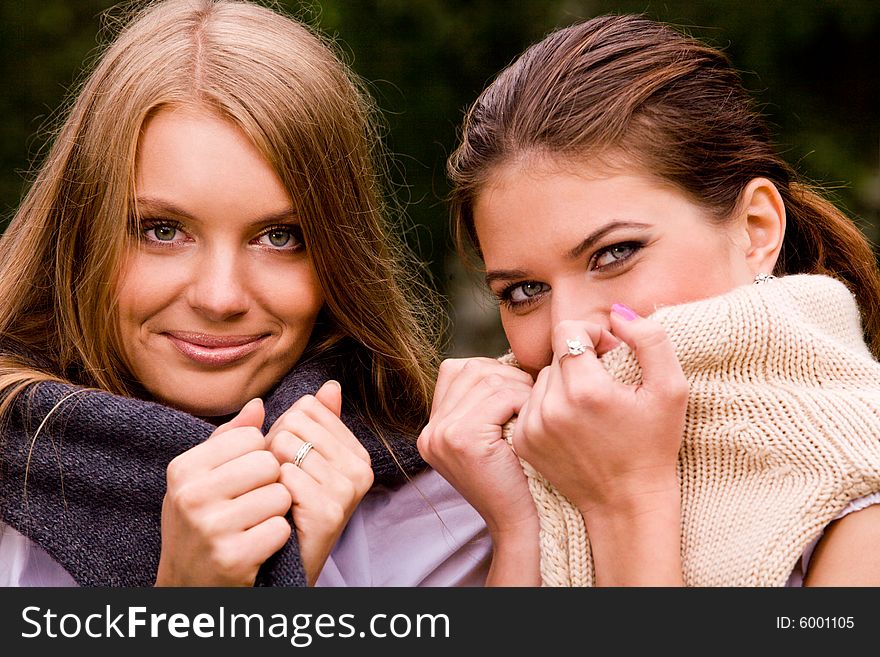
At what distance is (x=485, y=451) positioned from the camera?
2.10 m

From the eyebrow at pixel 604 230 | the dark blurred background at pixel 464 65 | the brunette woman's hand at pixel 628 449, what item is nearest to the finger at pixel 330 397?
the brunette woman's hand at pixel 628 449

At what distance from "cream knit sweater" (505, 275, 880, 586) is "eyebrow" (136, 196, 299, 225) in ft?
2.43

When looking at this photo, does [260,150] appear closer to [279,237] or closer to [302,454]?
[279,237]

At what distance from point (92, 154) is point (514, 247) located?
36.4 inches

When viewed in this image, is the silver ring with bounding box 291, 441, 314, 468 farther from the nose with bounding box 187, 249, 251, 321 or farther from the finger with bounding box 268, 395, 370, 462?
the nose with bounding box 187, 249, 251, 321

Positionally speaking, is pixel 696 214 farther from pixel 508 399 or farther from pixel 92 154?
pixel 92 154

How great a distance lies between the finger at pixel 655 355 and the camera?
1.92 meters

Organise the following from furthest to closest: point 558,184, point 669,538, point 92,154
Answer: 1. point 92,154
2. point 558,184
3. point 669,538

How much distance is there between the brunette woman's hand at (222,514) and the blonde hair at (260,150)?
50 cm

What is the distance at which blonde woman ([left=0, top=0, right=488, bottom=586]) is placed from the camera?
2.20 metres

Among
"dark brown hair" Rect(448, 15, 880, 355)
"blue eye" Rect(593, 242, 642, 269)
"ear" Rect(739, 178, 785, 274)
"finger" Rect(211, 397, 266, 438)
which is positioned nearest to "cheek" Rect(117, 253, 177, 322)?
"finger" Rect(211, 397, 266, 438)

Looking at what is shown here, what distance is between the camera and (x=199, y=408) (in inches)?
93.4
